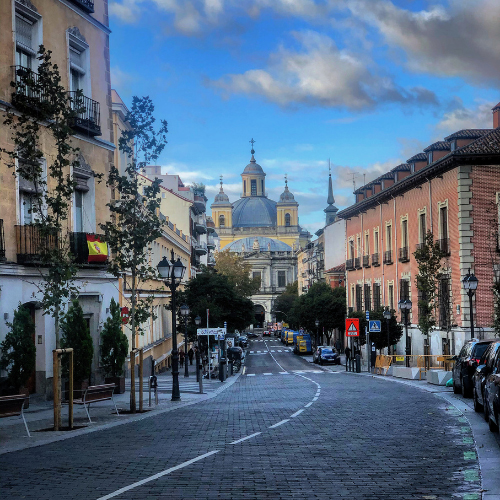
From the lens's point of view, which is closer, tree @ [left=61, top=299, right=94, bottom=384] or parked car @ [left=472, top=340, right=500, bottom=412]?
parked car @ [left=472, top=340, right=500, bottom=412]

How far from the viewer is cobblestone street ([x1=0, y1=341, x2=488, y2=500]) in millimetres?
9203

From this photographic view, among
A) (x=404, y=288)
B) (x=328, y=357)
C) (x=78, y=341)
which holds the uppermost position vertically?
(x=404, y=288)

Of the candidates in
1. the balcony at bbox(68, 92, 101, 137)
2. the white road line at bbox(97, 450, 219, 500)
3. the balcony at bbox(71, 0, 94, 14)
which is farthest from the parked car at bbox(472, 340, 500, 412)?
the balcony at bbox(71, 0, 94, 14)

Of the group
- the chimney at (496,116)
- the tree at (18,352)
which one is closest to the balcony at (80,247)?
the tree at (18,352)

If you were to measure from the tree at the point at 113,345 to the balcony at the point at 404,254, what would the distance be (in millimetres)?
29799

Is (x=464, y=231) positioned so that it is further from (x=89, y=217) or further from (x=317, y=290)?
(x=317, y=290)

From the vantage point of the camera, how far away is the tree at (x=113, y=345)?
25969mm

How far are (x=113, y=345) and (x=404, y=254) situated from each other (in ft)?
101

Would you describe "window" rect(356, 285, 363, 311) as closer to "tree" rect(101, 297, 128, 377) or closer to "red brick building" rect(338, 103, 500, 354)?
"red brick building" rect(338, 103, 500, 354)

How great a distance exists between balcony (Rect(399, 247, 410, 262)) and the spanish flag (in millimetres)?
A: 30938

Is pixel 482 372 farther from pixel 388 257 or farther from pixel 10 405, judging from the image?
pixel 388 257

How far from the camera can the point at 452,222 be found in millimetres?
43719

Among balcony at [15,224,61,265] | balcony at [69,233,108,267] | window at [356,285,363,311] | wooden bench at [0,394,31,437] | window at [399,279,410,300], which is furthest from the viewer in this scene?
window at [356,285,363,311]

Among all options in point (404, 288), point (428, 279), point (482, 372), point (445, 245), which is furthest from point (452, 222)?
point (482, 372)
